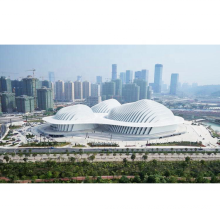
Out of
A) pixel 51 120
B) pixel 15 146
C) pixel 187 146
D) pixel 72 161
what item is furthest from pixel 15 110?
pixel 187 146

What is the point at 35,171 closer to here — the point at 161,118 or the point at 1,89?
the point at 161,118

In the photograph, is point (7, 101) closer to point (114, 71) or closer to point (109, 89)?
point (109, 89)

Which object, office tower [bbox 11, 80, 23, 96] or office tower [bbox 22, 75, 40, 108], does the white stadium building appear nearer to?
office tower [bbox 22, 75, 40, 108]

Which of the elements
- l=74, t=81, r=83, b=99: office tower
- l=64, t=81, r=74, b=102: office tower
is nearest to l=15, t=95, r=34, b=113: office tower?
l=64, t=81, r=74, b=102: office tower

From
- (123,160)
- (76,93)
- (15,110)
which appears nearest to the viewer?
(123,160)

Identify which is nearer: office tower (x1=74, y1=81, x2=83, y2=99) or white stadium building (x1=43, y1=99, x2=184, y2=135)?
white stadium building (x1=43, y1=99, x2=184, y2=135)

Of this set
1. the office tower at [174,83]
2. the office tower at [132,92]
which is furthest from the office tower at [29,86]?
the office tower at [174,83]
